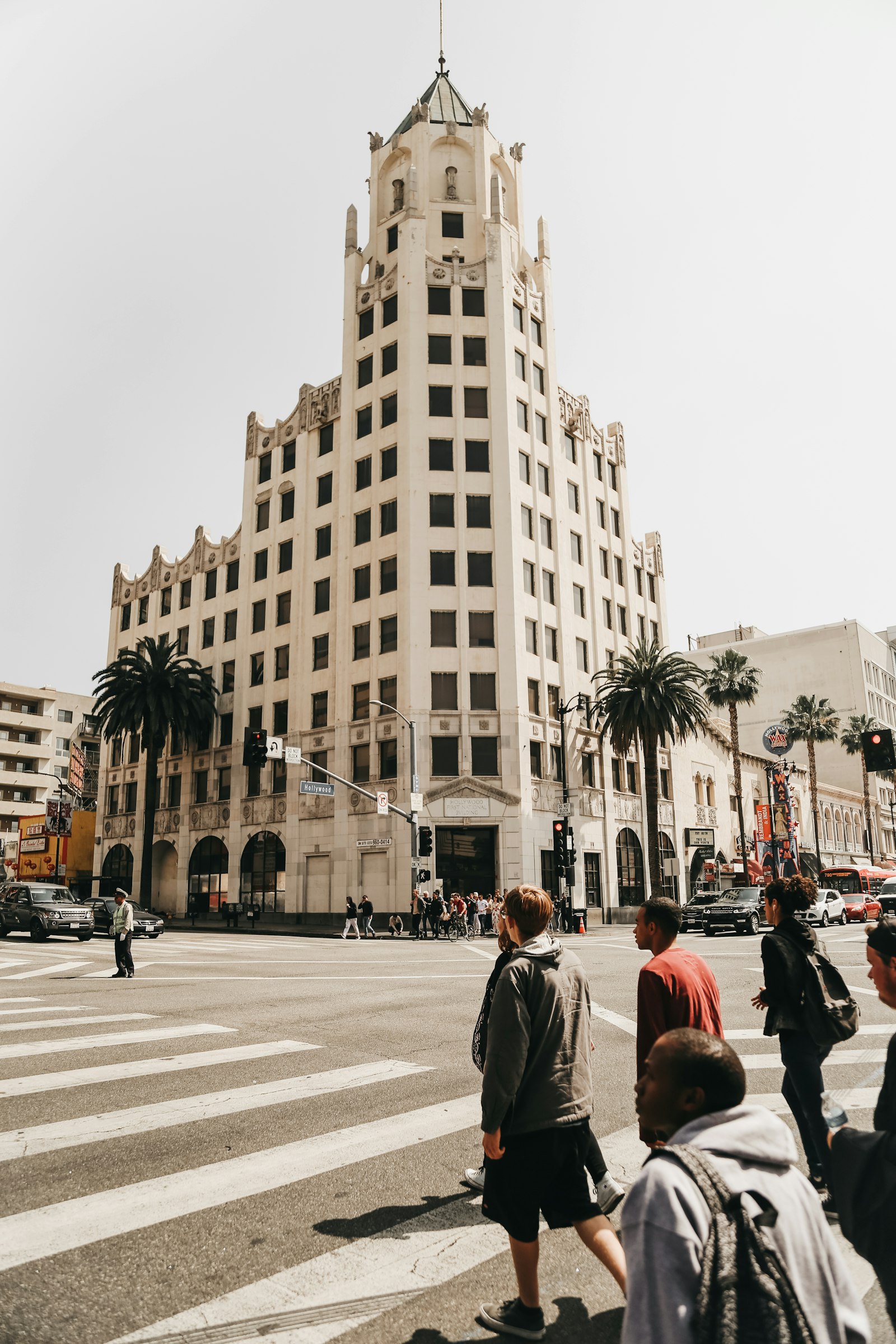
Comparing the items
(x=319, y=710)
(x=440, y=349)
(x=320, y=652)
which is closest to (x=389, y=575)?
(x=320, y=652)

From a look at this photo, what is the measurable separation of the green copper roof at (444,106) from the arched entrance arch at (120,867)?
46.5 metres

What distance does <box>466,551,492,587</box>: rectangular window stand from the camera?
44.8 m

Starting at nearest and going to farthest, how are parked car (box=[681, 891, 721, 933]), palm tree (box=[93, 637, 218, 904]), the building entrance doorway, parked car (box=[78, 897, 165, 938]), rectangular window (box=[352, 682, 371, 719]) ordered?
parked car (box=[681, 891, 721, 933]), parked car (box=[78, 897, 165, 938]), the building entrance doorway, rectangular window (box=[352, 682, 371, 719]), palm tree (box=[93, 637, 218, 904])

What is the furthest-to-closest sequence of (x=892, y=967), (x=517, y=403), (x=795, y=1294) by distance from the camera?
1. (x=517, y=403)
2. (x=892, y=967)
3. (x=795, y=1294)

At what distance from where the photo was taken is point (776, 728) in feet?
170

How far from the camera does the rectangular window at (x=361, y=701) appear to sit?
45.1 metres

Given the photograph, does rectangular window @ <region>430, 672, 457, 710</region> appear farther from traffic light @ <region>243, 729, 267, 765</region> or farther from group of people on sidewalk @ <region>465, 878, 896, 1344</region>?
group of people on sidewalk @ <region>465, 878, 896, 1344</region>

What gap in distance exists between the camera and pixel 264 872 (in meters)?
48.5

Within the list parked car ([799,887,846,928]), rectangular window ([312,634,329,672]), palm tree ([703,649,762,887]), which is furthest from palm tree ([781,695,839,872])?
rectangular window ([312,634,329,672])

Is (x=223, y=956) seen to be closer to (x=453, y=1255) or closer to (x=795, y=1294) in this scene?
(x=453, y=1255)

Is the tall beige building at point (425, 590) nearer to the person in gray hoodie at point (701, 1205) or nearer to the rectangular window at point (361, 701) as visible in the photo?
the rectangular window at point (361, 701)

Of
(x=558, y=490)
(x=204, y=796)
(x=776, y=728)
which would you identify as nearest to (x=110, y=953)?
(x=204, y=796)

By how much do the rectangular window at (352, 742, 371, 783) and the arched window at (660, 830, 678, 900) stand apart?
1731cm

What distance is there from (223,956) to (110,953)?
3.20 m
